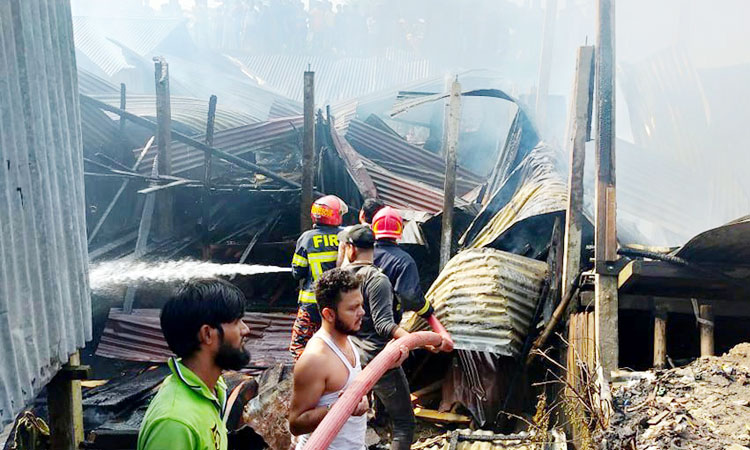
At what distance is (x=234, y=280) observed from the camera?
32.0ft

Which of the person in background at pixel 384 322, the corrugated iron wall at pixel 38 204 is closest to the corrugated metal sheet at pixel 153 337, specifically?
the person in background at pixel 384 322

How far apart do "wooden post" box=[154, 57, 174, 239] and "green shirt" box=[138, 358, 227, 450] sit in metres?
8.04

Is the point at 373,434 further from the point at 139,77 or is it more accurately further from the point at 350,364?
the point at 139,77

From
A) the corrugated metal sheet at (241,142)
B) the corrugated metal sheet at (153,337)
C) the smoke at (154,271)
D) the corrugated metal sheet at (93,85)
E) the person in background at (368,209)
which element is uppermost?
the corrugated metal sheet at (93,85)

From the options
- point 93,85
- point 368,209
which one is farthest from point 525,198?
point 93,85

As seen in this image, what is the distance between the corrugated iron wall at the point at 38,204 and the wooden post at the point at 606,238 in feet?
12.3

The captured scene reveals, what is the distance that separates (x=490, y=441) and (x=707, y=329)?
190 cm

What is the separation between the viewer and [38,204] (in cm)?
348

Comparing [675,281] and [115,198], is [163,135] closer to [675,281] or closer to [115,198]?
[115,198]

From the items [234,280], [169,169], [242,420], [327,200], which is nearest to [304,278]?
[327,200]

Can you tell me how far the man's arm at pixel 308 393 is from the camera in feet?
Answer: 10.2

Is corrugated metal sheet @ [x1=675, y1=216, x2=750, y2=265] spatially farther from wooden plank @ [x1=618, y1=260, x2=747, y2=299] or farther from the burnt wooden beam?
the burnt wooden beam

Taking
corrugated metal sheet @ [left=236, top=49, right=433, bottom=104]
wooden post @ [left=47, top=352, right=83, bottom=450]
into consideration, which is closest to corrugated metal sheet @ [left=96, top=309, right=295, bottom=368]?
wooden post @ [left=47, top=352, right=83, bottom=450]

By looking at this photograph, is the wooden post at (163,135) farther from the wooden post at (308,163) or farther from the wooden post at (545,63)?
the wooden post at (545,63)
